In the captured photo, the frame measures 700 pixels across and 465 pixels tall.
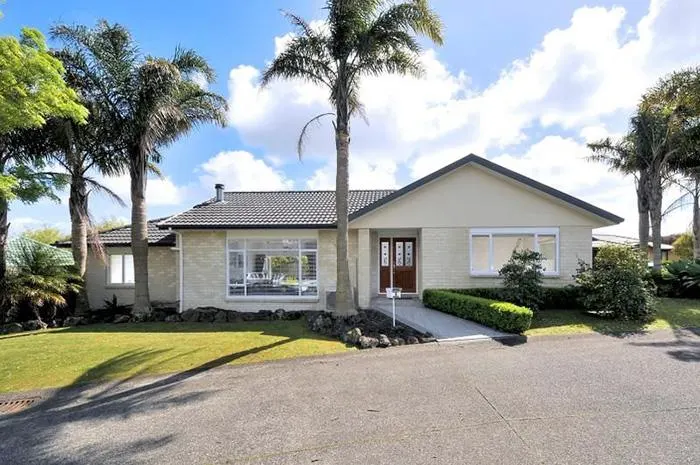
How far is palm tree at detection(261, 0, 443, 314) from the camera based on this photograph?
35.2 feet

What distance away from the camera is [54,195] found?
490 inches

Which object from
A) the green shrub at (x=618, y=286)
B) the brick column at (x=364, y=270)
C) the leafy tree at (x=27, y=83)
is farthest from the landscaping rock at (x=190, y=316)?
the green shrub at (x=618, y=286)

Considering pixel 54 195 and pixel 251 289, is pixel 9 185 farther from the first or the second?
pixel 251 289

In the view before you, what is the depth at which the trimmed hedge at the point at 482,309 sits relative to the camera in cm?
966

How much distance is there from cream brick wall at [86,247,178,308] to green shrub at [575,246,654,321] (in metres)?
16.0

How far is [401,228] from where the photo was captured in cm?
1469

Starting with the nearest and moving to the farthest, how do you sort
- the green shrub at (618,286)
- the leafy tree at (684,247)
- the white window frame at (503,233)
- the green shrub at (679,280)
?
the green shrub at (618,286)
the white window frame at (503,233)
the green shrub at (679,280)
the leafy tree at (684,247)

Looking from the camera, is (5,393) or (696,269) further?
(696,269)

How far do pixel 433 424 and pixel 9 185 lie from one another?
11.3 m

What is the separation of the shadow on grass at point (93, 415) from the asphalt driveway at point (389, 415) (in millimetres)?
24

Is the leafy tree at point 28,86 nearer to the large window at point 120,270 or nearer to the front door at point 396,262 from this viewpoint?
the large window at point 120,270

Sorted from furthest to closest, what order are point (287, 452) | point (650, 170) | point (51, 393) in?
point (650, 170), point (51, 393), point (287, 452)

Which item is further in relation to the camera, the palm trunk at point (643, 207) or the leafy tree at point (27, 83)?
the palm trunk at point (643, 207)

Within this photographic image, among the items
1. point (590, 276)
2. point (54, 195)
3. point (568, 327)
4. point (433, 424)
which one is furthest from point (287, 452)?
point (54, 195)
